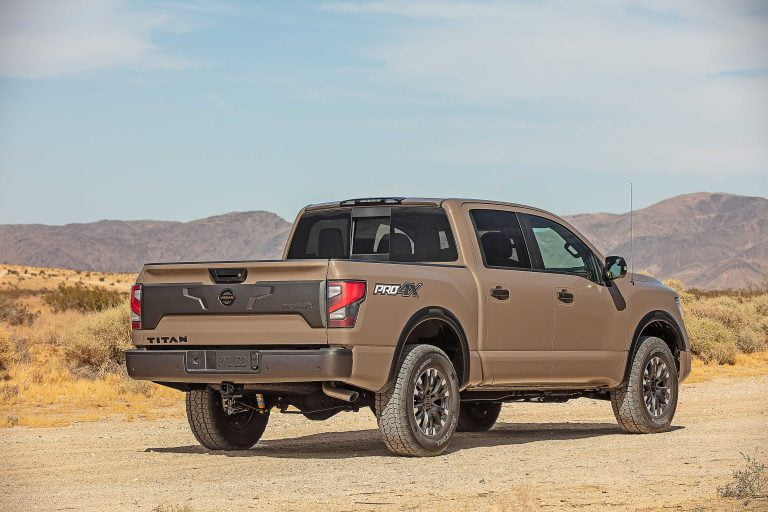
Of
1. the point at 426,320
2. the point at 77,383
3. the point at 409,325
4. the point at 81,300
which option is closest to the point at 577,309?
the point at 426,320

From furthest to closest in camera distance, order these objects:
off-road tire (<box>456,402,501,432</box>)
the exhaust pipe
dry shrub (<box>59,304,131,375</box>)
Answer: dry shrub (<box>59,304,131,375</box>) < off-road tire (<box>456,402,501,432</box>) < the exhaust pipe

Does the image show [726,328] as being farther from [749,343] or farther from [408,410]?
[408,410]

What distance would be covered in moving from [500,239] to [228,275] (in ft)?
9.09

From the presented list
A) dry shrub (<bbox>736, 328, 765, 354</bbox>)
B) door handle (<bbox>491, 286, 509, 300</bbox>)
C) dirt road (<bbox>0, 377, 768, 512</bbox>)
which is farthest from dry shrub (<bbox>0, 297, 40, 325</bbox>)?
door handle (<bbox>491, 286, 509, 300</bbox>)

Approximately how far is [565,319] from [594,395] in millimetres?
1347

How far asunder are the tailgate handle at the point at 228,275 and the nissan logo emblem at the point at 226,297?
3.7 inches

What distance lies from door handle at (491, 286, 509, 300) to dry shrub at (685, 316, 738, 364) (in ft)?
60.0

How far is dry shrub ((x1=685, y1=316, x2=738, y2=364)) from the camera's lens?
2914 cm

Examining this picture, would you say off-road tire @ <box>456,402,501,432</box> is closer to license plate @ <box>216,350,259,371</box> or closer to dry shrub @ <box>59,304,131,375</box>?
license plate @ <box>216,350,259,371</box>

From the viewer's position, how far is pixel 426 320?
10.9 meters

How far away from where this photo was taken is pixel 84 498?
902 cm

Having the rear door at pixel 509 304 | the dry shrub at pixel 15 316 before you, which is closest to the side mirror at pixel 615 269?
the rear door at pixel 509 304

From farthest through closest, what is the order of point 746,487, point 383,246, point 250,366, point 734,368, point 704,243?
1. point 704,243
2. point 734,368
3. point 383,246
4. point 250,366
5. point 746,487

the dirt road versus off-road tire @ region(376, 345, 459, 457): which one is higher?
off-road tire @ region(376, 345, 459, 457)
